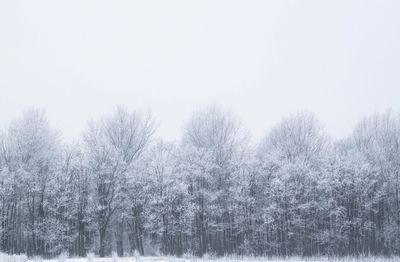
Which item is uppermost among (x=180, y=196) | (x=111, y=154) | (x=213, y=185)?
(x=111, y=154)

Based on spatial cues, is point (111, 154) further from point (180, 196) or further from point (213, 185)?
point (213, 185)

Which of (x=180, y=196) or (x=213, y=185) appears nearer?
(x=180, y=196)

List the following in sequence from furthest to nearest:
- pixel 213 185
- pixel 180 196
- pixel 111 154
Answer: pixel 213 185, pixel 180 196, pixel 111 154

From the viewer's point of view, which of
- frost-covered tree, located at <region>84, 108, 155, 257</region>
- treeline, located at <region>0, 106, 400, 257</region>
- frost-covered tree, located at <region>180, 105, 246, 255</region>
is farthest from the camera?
frost-covered tree, located at <region>180, 105, 246, 255</region>

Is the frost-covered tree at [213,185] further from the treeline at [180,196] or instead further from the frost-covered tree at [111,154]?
the frost-covered tree at [111,154]

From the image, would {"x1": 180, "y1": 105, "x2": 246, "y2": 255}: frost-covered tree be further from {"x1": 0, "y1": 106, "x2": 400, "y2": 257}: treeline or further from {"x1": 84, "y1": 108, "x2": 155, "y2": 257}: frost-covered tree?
{"x1": 84, "y1": 108, "x2": 155, "y2": 257}: frost-covered tree

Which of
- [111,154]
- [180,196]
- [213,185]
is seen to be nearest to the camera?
[111,154]

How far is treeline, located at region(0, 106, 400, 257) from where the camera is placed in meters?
44.2

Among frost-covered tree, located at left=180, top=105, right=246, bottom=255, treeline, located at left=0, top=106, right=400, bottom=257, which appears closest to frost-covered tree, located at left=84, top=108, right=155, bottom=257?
treeline, located at left=0, top=106, right=400, bottom=257

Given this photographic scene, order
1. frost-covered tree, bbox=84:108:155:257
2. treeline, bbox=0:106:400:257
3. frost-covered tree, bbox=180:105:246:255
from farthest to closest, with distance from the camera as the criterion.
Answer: frost-covered tree, bbox=180:105:246:255 → frost-covered tree, bbox=84:108:155:257 → treeline, bbox=0:106:400:257

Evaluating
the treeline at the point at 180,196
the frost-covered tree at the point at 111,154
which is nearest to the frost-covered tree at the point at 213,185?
the treeline at the point at 180,196

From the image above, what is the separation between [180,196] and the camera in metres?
47.8

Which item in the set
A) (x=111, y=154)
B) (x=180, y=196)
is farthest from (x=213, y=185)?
(x=111, y=154)

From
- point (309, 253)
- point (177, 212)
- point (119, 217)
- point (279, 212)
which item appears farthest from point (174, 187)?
point (309, 253)
